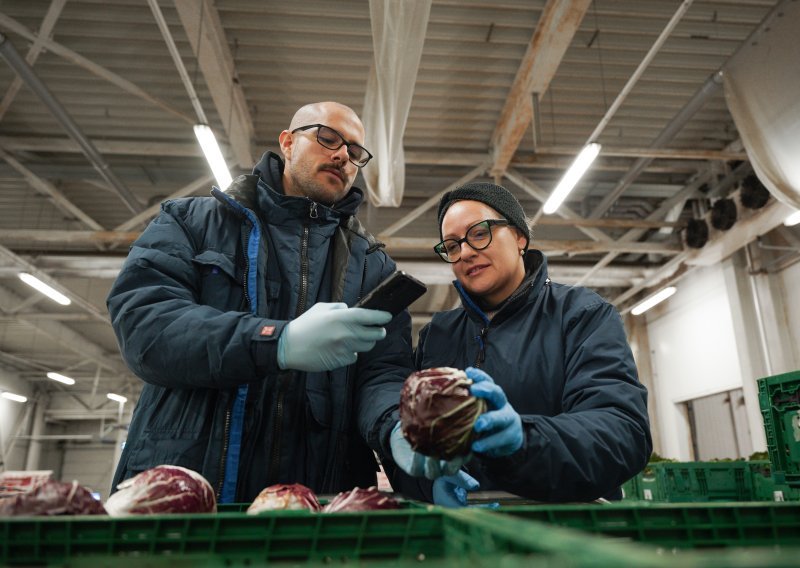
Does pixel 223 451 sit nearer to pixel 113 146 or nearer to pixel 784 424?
pixel 784 424

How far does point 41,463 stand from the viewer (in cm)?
2356

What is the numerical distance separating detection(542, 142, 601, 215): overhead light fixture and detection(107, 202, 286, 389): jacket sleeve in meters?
4.87

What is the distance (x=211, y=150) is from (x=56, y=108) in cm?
263

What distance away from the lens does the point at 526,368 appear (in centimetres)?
214

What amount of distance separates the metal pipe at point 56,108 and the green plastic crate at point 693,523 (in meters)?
7.08

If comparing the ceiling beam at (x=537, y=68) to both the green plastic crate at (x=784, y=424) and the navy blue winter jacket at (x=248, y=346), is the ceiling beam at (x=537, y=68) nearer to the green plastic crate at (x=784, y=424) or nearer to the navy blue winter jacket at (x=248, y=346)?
the green plastic crate at (x=784, y=424)

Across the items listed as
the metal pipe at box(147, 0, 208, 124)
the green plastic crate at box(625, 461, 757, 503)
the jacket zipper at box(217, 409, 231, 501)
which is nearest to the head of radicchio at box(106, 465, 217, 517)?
the jacket zipper at box(217, 409, 231, 501)

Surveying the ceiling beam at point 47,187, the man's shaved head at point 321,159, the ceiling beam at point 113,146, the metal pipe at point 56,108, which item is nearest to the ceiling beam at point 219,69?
the ceiling beam at point 113,146

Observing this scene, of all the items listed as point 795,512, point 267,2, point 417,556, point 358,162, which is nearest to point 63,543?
point 417,556

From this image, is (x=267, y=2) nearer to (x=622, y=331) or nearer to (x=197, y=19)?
(x=197, y=19)

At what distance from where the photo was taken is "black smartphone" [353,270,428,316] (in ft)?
6.09

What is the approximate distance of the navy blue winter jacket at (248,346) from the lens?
1.83 m

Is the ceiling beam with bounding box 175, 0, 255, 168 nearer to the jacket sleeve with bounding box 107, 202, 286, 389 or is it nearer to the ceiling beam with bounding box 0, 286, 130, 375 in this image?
the jacket sleeve with bounding box 107, 202, 286, 389

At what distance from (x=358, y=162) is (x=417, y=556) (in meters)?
2.00
